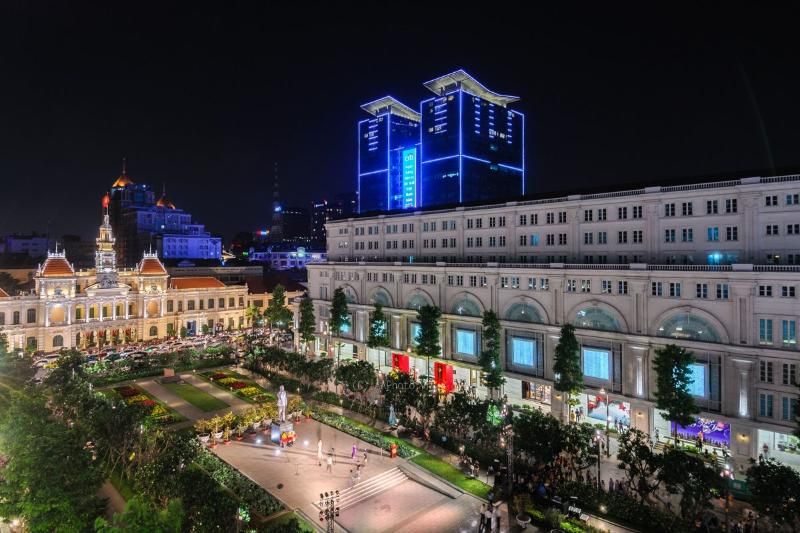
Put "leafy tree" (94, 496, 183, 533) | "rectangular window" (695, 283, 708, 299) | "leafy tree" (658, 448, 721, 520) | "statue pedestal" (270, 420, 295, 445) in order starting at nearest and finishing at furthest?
"leafy tree" (94, 496, 183, 533) < "leafy tree" (658, 448, 721, 520) < "rectangular window" (695, 283, 708, 299) < "statue pedestal" (270, 420, 295, 445)

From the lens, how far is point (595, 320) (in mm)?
49750

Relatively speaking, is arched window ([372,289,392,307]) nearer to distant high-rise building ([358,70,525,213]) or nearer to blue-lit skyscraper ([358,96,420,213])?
distant high-rise building ([358,70,525,213])

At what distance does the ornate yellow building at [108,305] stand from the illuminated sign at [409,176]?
7515 centimetres

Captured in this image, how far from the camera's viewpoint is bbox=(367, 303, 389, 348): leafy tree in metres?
67.1

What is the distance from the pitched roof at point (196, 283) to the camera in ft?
331

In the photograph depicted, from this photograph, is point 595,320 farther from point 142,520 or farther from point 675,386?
point 142,520

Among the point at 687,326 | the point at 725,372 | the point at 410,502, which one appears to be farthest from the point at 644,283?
the point at 410,502

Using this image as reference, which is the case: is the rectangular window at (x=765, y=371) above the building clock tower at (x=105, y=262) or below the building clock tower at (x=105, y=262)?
below

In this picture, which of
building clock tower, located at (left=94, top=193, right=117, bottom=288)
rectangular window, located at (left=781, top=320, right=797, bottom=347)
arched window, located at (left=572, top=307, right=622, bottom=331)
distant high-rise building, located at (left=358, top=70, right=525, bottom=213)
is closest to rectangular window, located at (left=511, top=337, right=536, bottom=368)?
arched window, located at (left=572, top=307, right=622, bottom=331)

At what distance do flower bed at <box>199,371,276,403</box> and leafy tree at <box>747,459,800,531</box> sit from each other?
154 feet

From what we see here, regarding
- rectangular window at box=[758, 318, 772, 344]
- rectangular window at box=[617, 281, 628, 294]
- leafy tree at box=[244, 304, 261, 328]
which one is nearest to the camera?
rectangular window at box=[758, 318, 772, 344]

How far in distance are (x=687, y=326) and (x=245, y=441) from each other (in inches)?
1665

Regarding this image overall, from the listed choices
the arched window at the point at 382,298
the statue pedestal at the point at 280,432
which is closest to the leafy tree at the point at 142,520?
the statue pedestal at the point at 280,432

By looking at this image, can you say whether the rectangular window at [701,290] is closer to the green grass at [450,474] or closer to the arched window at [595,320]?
the arched window at [595,320]
